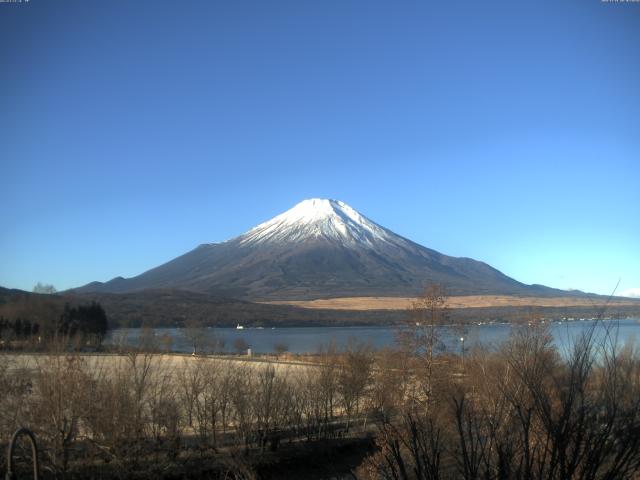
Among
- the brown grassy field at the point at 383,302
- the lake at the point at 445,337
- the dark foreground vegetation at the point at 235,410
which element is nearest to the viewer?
the lake at the point at 445,337

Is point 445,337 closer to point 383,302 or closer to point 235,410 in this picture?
point 235,410

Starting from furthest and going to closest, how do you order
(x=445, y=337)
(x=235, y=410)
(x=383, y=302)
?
1. (x=383, y=302)
2. (x=445, y=337)
3. (x=235, y=410)

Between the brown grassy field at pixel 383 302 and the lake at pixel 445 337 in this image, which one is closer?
the lake at pixel 445 337

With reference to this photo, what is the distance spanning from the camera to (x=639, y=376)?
5883 millimetres

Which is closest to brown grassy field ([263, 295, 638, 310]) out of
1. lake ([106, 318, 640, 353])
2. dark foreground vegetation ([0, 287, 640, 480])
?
lake ([106, 318, 640, 353])

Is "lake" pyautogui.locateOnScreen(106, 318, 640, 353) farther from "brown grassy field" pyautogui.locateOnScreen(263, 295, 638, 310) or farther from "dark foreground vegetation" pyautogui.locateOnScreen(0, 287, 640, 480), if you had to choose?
"brown grassy field" pyautogui.locateOnScreen(263, 295, 638, 310)

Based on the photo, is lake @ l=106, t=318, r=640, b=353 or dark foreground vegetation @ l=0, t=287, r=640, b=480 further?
dark foreground vegetation @ l=0, t=287, r=640, b=480

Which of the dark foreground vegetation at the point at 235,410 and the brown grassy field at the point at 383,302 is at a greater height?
the brown grassy field at the point at 383,302

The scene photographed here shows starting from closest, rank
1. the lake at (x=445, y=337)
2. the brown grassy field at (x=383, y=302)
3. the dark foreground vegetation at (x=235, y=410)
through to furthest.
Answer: the lake at (x=445, y=337)
the dark foreground vegetation at (x=235, y=410)
the brown grassy field at (x=383, y=302)

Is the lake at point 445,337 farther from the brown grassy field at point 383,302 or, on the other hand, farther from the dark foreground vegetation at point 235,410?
the brown grassy field at point 383,302

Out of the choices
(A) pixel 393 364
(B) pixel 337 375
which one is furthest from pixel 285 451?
(A) pixel 393 364

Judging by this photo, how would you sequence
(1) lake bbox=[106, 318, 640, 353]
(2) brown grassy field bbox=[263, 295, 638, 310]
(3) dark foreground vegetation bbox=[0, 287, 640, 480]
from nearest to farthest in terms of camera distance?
(1) lake bbox=[106, 318, 640, 353] < (3) dark foreground vegetation bbox=[0, 287, 640, 480] < (2) brown grassy field bbox=[263, 295, 638, 310]

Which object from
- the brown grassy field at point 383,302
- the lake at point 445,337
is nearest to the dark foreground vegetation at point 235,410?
the lake at point 445,337

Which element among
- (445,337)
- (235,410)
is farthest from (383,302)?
(235,410)
